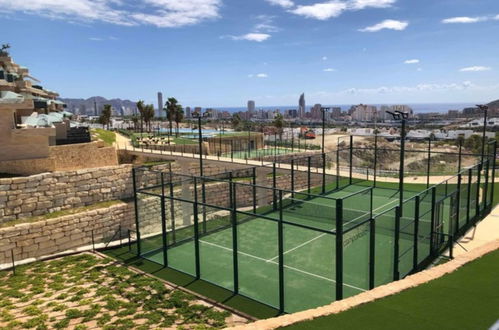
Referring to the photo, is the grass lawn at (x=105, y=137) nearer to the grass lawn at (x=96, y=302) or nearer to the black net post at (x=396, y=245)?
the grass lawn at (x=96, y=302)

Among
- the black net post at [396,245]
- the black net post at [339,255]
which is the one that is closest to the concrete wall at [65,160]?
the black net post at [339,255]

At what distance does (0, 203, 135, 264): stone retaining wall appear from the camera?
873 inches

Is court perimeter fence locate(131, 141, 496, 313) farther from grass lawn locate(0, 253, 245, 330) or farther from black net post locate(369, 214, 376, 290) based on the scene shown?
grass lawn locate(0, 253, 245, 330)

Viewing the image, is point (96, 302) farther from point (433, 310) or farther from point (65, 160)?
point (65, 160)

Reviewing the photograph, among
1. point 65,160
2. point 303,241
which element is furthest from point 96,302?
point 65,160

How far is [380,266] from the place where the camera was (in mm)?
13180

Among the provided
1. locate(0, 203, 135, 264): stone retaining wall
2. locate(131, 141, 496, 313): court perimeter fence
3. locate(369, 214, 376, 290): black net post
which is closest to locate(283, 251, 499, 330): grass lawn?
locate(369, 214, 376, 290): black net post

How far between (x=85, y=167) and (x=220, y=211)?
62.7 ft

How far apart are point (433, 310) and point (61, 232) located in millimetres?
22413

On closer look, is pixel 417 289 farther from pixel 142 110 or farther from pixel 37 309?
pixel 142 110

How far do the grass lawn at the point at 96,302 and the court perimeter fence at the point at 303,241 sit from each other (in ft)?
5.40

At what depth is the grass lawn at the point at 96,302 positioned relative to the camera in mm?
12016

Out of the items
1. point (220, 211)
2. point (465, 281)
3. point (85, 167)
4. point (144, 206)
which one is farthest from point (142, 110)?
point (465, 281)

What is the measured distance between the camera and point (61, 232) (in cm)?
2405
